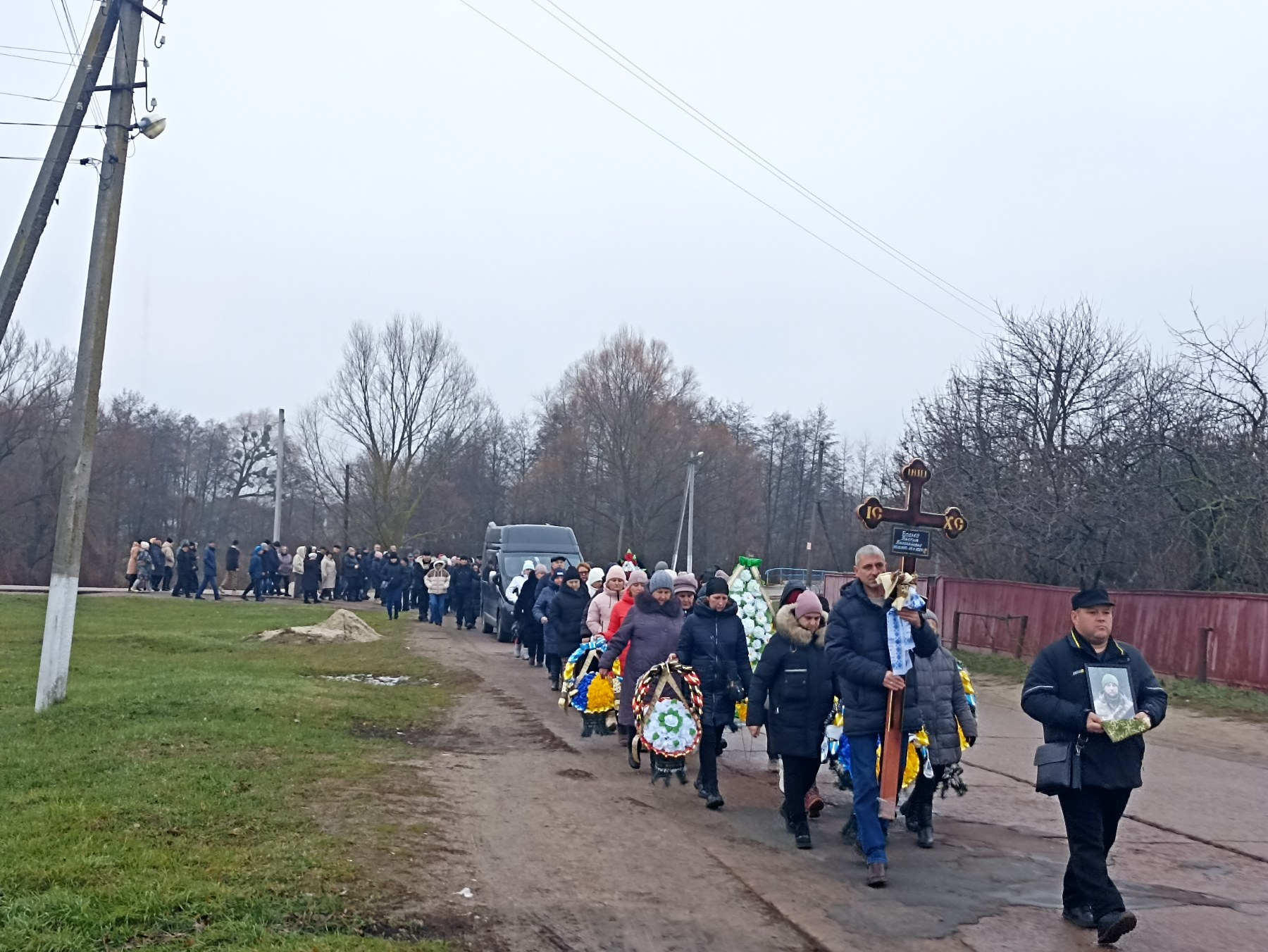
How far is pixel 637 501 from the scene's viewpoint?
199ft

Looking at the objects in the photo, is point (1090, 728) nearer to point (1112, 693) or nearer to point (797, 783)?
point (1112, 693)

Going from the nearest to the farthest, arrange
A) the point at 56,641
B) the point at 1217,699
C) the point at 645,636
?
the point at 645,636 < the point at 56,641 < the point at 1217,699

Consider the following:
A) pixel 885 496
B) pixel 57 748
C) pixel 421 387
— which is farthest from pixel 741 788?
pixel 421 387

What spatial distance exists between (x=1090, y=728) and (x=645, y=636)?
517 centimetres

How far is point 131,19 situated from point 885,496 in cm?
2935

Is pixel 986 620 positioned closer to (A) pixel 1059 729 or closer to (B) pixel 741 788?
(B) pixel 741 788

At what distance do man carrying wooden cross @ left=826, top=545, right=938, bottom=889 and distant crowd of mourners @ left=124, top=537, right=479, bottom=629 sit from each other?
2272 centimetres

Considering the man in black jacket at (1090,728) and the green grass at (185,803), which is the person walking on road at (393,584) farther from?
the man in black jacket at (1090,728)

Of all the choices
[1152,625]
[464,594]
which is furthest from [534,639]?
[1152,625]

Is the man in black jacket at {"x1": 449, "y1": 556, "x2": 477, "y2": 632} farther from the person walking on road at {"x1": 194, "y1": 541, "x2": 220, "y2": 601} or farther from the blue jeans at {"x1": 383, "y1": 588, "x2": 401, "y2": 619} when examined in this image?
the person walking on road at {"x1": 194, "y1": 541, "x2": 220, "y2": 601}

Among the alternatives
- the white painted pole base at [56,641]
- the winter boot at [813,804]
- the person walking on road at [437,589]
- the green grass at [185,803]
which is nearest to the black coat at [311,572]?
the person walking on road at [437,589]

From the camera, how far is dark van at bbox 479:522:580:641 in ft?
89.1

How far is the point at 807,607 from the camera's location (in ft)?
28.0

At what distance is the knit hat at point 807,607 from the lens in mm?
8508
